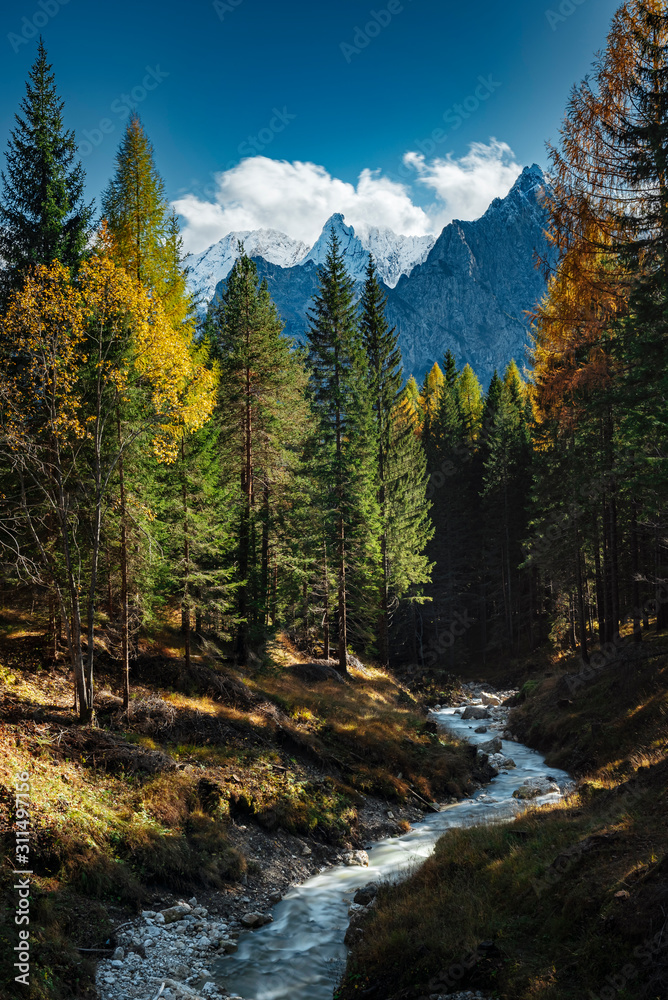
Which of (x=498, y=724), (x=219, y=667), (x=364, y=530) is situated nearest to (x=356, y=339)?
(x=364, y=530)

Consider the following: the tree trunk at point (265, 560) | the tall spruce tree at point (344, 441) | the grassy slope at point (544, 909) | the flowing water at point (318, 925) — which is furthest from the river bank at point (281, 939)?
the tall spruce tree at point (344, 441)

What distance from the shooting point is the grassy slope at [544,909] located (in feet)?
17.6

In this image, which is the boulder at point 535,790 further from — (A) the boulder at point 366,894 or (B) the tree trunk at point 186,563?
(B) the tree trunk at point 186,563

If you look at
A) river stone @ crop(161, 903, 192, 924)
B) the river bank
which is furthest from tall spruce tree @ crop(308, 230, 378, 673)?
river stone @ crop(161, 903, 192, 924)

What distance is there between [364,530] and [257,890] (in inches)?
643

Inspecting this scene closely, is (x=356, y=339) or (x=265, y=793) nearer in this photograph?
(x=265, y=793)

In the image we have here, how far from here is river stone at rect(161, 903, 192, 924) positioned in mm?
8398

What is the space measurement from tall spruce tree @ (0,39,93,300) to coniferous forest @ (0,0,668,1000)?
0.10 m

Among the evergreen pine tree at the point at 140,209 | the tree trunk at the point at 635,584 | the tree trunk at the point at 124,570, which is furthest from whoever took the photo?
the tree trunk at the point at 635,584

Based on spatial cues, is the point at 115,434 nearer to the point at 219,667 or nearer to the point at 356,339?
the point at 219,667

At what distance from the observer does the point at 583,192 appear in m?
11.6

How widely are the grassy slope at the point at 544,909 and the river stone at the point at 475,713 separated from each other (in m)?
16.1

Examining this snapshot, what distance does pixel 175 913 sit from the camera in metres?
8.51

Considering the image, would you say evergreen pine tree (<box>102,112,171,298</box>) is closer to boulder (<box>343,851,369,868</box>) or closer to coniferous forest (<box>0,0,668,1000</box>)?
coniferous forest (<box>0,0,668,1000</box>)
